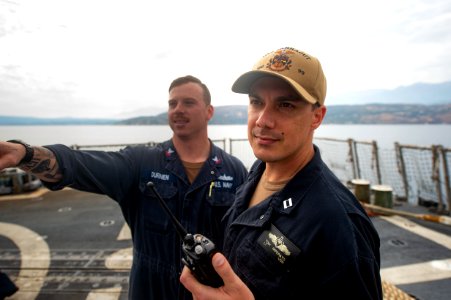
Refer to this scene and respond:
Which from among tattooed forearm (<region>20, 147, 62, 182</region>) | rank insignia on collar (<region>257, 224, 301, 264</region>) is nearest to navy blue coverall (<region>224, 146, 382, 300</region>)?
rank insignia on collar (<region>257, 224, 301, 264</region>)

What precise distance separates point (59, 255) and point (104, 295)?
1771 millimetres

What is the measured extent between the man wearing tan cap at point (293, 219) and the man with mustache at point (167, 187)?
62 cm

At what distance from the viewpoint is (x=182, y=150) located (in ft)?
8.72

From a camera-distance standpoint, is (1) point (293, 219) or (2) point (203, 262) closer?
(2) point (203, 262)

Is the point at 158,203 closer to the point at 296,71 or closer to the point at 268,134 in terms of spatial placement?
the point at 268,134

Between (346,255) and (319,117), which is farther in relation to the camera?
(319,117)

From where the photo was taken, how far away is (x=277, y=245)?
1.26 meters

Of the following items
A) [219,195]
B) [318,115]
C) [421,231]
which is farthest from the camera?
[421,231]

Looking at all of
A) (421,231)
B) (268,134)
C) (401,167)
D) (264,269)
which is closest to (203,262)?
(264,269)

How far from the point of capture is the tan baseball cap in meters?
1.44

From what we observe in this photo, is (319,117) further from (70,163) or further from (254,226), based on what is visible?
(70,163)

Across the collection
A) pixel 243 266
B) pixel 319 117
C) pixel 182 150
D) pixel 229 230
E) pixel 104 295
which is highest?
pixel 319 117

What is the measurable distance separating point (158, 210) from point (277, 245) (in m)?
1.34

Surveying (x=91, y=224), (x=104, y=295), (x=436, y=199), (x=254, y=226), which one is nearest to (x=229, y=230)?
(x=254, y=226)
